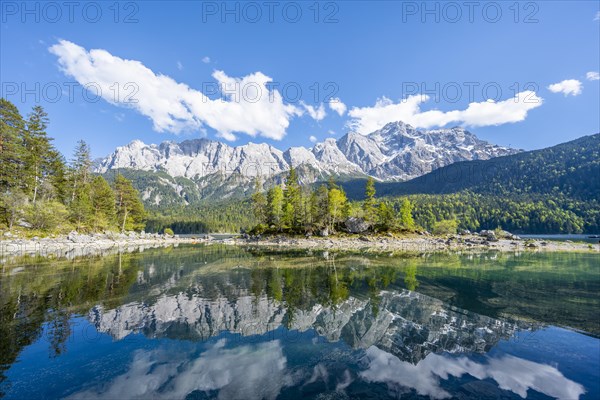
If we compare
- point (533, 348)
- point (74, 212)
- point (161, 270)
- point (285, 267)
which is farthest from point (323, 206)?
point (533, 348)

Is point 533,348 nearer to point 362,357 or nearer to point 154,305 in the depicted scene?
point 362,357

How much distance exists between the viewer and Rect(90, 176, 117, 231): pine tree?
254 ft

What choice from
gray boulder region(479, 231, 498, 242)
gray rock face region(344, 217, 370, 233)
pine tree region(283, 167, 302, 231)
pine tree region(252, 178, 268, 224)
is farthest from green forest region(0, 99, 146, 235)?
gray boulder region(479, 231, 498, 242)

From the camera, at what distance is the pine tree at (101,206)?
7757 cm

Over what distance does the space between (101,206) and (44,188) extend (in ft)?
50.8

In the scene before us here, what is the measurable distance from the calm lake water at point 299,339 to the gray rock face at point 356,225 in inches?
2268

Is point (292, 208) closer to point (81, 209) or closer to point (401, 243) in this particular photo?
point (401, 243)

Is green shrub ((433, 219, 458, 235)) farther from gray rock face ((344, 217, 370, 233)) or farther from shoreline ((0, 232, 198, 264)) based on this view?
shoreline ((0, 232, 198, 264))

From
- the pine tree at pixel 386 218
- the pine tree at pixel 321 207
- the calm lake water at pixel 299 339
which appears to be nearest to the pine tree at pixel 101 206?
the calm lake water at pixel 299 339

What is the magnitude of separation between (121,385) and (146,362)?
1.57 m

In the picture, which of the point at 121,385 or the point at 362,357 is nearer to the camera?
the point at 121,385

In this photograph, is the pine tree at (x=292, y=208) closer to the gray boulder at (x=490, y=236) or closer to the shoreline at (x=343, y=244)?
the shoreline at (x=343, y=244)

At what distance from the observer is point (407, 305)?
1822 centimetres

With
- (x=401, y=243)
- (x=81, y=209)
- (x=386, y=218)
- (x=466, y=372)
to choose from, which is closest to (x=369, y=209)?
(x=386, y=218)
